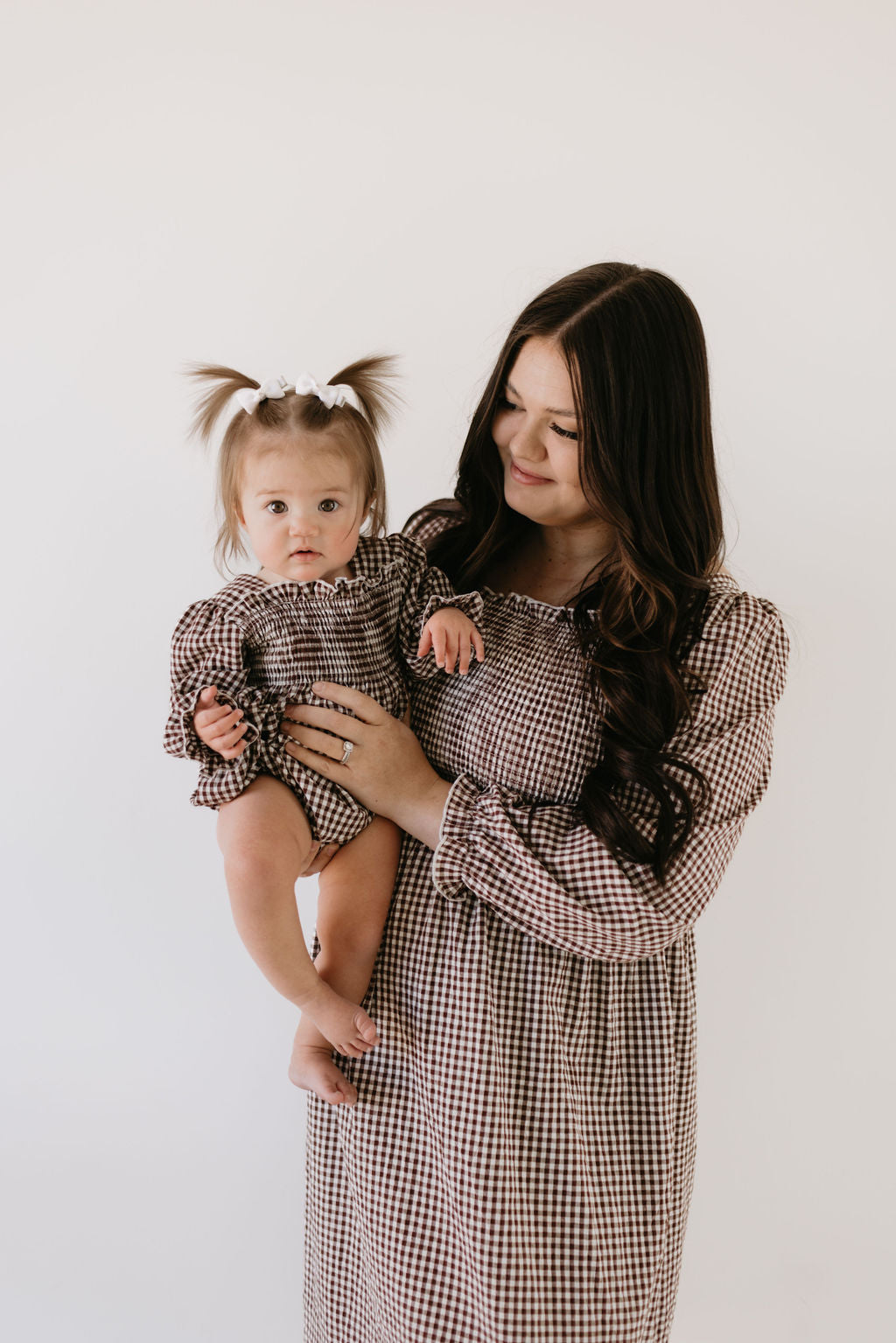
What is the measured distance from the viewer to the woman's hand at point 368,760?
158 cm

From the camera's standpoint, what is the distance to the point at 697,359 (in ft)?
5.49

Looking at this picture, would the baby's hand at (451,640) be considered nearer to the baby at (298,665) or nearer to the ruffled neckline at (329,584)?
the baby at (298,665)

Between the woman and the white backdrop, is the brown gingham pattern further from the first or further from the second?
the white backdrop

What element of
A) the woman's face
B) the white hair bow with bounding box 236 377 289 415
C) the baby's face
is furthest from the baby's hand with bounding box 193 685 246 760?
the woman's face

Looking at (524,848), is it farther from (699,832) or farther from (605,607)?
(605,607)

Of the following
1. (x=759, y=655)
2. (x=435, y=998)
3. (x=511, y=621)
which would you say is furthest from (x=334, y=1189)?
(x=759, y=655)

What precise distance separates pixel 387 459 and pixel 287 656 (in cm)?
81

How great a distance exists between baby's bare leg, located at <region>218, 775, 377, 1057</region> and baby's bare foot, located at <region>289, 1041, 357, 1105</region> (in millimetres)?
48

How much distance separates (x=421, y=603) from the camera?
1.69 m

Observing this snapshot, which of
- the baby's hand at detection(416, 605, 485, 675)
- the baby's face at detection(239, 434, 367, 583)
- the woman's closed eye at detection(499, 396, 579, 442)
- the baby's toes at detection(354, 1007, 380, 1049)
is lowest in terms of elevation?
the baby's toes at detection(354, 1007, 380, 1049)

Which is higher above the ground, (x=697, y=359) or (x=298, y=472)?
(x=697, y=359)

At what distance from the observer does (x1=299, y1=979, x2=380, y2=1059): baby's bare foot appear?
59.7 inches

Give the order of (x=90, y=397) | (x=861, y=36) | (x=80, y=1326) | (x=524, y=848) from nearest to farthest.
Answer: (x=524, y=848) → (x=861, y=36) → (x=90, y=397) → (x=80, y=1326)

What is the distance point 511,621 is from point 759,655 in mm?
388
